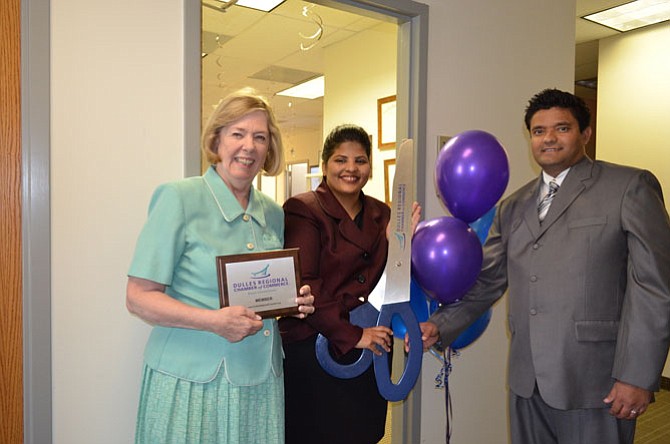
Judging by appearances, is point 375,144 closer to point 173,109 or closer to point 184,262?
point 173,109

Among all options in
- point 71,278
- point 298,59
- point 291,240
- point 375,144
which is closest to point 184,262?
point 291,240

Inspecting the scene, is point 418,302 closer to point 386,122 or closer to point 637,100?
point 386,122

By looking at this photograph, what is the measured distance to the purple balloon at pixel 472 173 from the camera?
1644mm

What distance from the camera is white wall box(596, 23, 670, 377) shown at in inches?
175

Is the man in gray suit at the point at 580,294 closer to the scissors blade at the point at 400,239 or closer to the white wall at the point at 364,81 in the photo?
the scissors blade at the point at 400,239

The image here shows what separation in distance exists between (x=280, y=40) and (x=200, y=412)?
4142mm

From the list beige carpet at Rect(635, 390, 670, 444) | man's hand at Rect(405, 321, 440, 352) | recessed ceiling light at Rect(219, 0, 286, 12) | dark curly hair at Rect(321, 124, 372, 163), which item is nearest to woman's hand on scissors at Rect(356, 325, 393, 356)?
man's hand at Rect(405, 321, 440, 352)

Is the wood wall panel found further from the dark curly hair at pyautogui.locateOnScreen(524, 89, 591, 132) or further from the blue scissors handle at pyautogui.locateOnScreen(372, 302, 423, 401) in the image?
the dark curly hair at pyautogui.locateOnScreen(524, 89, 591, 132)

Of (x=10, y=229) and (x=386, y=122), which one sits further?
(x=386, y=122)

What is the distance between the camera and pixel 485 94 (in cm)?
275

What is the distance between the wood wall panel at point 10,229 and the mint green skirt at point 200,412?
0.53 m

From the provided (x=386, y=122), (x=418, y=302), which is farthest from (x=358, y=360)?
(x=386, y=122)

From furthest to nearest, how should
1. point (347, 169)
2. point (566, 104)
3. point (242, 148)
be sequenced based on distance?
point (347, 169) < point (566, 104) < point (242, 148)

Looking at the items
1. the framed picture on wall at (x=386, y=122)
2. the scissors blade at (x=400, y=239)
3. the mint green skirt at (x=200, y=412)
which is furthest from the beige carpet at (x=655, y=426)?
the mint green skirt at (x=200, y=412)
